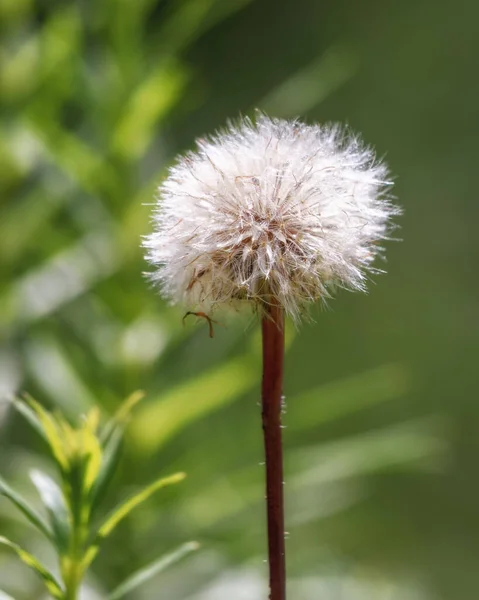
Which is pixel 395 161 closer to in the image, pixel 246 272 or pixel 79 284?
pixel 79 284

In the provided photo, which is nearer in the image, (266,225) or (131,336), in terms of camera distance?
(266,225)

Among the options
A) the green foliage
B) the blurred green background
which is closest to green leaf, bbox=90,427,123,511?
the green foliage

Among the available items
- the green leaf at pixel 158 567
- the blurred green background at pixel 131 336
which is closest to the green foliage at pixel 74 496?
the green leaf at pixel 158 567

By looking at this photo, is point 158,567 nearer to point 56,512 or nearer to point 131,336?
point 56,512

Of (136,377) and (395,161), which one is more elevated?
(395,161)

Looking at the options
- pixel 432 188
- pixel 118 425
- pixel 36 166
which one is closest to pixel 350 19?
pixel 432 188

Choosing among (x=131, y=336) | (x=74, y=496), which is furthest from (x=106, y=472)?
(x=131, y=336)
